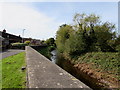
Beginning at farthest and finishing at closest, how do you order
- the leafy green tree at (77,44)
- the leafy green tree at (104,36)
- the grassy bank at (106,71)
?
1. the leafy green tree at (104,36)
2. the leafy green tree at (77,44)
3. the grassy bank at (106,71)

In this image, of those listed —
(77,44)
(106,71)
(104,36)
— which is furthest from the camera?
(104,36)

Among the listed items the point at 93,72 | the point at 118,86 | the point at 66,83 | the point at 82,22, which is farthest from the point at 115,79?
the point at 82,22

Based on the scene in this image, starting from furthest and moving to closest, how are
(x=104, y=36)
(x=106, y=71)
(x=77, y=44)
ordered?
(x=104, y=36) → (x=77, y=44) → (x=106, y=71)

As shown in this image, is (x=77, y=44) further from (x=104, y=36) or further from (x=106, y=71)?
(x=106, y=71)

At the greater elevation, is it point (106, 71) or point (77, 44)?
point (77, 44)

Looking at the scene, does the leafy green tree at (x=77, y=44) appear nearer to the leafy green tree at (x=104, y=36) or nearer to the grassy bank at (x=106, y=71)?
the leafy green tree at (x=104, y=36)

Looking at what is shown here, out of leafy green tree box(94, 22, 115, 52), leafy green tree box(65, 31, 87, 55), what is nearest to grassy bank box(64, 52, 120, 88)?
leafy green tree box(65, 31, 87, 55)

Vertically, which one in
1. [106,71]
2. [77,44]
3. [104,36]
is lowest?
[106,71]

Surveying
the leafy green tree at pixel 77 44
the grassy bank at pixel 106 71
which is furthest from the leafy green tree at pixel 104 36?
the grassy bank at pixel 106 71

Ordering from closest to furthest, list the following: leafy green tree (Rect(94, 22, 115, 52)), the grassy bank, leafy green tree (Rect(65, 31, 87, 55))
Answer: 1. the grassy bank
2. leafy green tree (Rect(65, 31, 87, 55))
3. leafy green tree (Rect(94, 22, 115, 52))

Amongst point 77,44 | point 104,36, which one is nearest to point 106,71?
point 77,44

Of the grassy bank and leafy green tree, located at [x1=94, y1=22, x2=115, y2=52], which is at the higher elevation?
leafy green tree, located at [x1=94, y1=22, x2=115, y2=52]

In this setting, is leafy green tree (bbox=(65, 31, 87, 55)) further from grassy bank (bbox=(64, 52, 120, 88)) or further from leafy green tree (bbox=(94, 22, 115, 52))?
grassy bank (bbox=(64, 52, 120, 88))

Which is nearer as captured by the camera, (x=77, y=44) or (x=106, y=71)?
(x=106, y=71)
